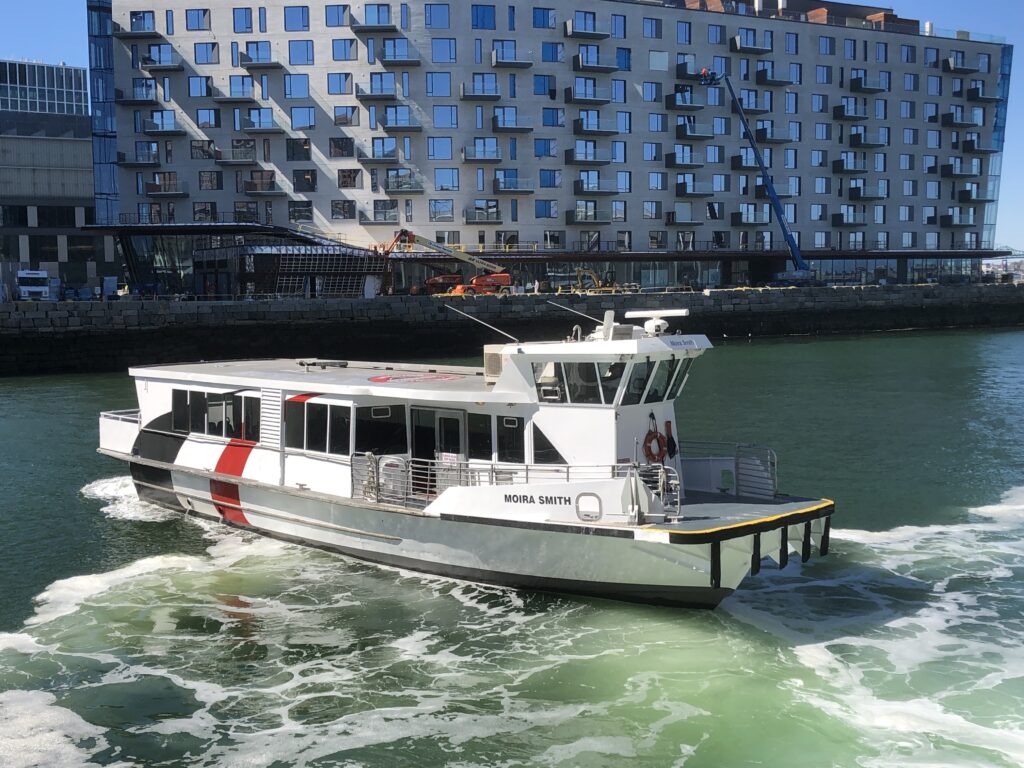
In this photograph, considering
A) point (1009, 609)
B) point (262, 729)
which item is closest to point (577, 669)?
point (262, 729)

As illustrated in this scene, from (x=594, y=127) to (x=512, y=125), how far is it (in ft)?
19.4

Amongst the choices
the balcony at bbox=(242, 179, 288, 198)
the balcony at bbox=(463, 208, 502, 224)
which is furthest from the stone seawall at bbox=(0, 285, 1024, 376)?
the balcony at bbox=(242, 179, 288, 198)

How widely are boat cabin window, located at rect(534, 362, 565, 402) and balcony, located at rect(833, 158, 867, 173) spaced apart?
69076mm

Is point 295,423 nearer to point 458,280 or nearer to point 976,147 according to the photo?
point 458,280

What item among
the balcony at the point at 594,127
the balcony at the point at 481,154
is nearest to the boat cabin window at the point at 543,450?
the balcony at the point at 481,154

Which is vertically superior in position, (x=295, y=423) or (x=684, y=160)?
(x=684, y=160)

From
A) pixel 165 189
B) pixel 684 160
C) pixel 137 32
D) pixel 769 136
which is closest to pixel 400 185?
pixel 165 189

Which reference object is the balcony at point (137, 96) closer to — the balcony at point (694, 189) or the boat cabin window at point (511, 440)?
the balcony at point (694, 189)

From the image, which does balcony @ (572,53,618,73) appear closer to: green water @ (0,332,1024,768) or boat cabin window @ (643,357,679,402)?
green water @ (0,332,1024,768)

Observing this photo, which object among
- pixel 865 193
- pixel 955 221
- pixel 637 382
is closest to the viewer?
pixel 637 382

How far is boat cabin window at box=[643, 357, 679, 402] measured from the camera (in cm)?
1340

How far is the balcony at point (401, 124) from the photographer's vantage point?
64500 mm

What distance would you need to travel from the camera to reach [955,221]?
267 feet

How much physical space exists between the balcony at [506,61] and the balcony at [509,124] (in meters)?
3.22
